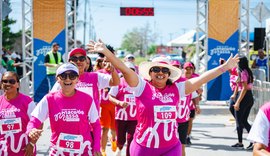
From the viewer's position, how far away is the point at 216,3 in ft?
58.6

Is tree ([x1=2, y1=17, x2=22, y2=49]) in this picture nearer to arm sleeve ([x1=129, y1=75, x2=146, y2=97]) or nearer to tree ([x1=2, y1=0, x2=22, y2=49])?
tree ([x1=2, y1=0, x2=22, y2=49])

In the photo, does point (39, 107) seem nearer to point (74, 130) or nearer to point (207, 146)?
point (74, 130)

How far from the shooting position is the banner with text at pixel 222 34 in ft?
58.3

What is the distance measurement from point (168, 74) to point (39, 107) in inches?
57.7

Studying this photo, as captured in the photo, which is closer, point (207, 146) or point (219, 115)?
point (207, 146)

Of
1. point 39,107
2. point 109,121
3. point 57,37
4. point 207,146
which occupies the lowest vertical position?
point 207,146

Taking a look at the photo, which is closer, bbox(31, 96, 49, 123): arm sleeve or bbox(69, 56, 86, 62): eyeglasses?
bbox(31, 96, 49, 123): arm sleeve

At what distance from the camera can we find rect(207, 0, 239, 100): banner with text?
58.3 feet

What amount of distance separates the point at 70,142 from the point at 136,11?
14.5 m

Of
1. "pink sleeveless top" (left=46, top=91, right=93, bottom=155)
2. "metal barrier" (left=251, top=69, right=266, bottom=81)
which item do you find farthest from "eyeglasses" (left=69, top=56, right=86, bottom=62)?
"metal barrier" (left=251, top=69, right=266, bottom=81)

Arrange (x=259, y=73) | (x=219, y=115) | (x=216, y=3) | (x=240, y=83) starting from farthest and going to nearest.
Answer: (x=216, y=3) → (x=219, y=115) → (x=259, y=73) → (x=240, y=83)

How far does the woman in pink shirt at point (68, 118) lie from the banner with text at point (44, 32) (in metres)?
13.1

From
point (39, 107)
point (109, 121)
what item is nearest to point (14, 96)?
point (39, 107)

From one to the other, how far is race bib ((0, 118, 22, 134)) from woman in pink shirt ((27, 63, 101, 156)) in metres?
0.56
